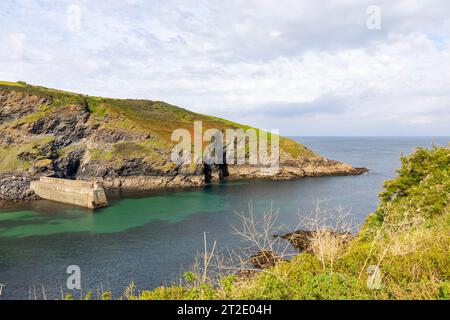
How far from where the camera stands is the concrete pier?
6788 cm

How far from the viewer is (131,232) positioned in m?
50.6

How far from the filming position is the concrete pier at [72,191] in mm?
67875

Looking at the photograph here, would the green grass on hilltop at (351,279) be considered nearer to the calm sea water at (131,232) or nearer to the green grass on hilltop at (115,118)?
the calm sea water at (131,232)

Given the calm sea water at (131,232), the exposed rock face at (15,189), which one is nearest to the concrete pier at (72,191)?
the exposed rock face at (15,189)

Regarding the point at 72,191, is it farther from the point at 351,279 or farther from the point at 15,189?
the point at 351,279

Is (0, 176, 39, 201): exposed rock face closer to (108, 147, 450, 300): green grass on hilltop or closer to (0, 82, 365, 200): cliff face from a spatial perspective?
(0, 82, 365, 200): cliff face

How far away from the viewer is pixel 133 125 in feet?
335

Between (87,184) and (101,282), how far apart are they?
40.8 metres

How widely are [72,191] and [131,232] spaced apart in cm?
2818

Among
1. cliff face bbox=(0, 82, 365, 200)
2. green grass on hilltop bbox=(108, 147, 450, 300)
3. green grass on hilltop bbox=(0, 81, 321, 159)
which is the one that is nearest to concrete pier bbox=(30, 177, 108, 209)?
cliff face bbox=(0, 82, 365, 200)

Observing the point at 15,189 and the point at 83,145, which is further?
the point at 83,145

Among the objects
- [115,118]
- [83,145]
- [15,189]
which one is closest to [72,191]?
[15,189]

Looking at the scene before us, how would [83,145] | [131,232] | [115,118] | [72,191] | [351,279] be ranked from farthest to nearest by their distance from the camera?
[115,118]
[83,145]
[72,191]
[131,232]
[351,279]

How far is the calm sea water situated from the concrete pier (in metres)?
2.60
